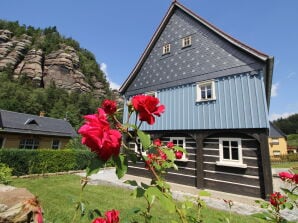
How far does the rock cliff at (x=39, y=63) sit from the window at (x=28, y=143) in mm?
56125

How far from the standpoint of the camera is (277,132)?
133 ft

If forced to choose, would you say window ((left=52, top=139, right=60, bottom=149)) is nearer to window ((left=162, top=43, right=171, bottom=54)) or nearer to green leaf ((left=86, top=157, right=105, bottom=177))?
window ((left=162, top=43, right=171, bottom=54))

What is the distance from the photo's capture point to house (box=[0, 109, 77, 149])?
19.7 meters

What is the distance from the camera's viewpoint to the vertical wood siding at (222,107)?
28.5ft

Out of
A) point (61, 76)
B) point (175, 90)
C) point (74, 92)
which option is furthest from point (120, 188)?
point (61, 76)

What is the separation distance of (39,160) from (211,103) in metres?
13.6

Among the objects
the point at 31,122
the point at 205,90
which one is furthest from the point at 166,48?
the point at 31,122

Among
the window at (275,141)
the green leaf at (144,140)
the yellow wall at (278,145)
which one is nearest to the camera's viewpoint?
the green leaf at (144,140)

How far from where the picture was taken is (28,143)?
2153 centimetres

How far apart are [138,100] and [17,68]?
86958 mm

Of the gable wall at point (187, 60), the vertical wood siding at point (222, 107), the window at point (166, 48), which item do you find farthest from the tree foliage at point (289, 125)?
the vertical wood siding at point (222, 107)

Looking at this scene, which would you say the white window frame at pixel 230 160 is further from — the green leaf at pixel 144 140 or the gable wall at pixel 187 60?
the green leaf at pixel 144 140

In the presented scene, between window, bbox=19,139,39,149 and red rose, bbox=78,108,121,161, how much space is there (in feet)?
80.9

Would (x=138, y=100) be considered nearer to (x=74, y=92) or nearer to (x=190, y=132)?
(x=190, y=132)
